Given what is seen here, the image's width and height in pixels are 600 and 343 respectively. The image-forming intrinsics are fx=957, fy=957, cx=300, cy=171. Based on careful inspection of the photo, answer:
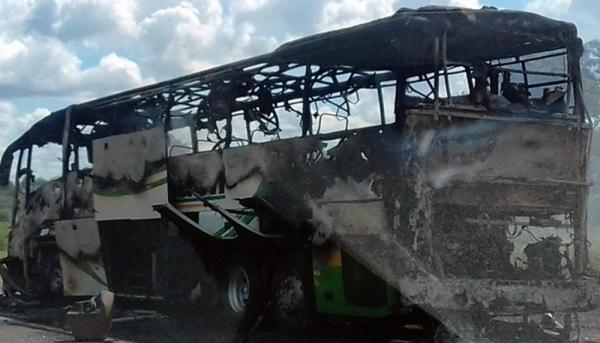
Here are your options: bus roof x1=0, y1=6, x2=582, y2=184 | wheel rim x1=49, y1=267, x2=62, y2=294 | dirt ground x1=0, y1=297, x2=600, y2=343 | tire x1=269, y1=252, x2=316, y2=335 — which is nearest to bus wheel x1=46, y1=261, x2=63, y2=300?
wheel rim x1=49, y1=267, x2=62, y2=294

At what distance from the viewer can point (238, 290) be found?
12.4 m

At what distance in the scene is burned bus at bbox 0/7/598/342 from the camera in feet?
31.5

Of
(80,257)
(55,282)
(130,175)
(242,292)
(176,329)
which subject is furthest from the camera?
(55,282)

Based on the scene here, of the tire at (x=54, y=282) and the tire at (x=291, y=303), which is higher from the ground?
the tire at (x=54, y=282)

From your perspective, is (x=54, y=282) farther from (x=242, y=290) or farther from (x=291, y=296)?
(x=291, y=296)

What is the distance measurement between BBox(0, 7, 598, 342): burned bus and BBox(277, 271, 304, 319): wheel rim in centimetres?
2

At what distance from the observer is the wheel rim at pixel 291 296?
11234mm

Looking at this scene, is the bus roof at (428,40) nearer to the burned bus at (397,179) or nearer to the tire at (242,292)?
the burned bus at (397,179)

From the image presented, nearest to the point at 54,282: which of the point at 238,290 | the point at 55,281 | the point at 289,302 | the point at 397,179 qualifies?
the point at 55,281

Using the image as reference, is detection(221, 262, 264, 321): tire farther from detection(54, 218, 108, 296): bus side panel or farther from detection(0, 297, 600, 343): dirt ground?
detection(54, 218, 108, 296): bus side panel

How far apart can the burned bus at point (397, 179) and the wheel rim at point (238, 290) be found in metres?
0.02

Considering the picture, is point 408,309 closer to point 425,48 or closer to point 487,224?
point 487,224

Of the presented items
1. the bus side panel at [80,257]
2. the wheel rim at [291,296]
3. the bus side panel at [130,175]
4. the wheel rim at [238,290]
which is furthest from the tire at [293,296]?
the bus side panel at [80,257]

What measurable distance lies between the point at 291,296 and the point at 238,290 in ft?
4.11
